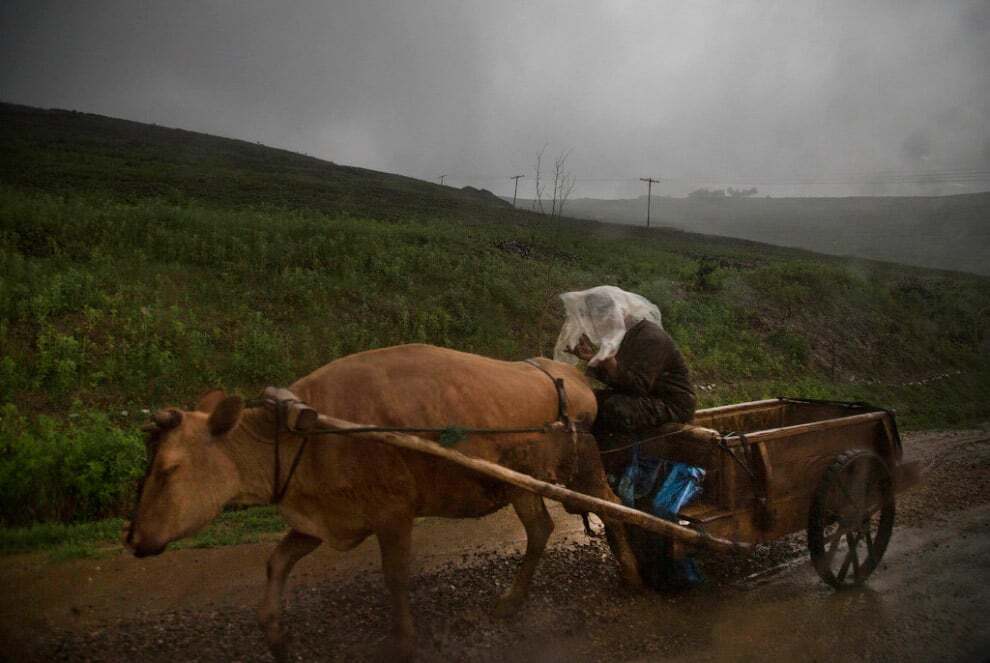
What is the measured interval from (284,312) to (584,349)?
10380mm

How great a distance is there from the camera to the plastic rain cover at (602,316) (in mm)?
5266

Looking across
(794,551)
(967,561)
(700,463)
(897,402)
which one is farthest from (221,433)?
(897,402)

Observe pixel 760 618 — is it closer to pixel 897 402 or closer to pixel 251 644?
pixel 251 644

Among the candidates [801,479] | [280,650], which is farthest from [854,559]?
[280,650]

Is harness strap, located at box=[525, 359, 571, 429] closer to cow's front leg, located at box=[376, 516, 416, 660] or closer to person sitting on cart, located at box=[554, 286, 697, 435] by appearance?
person sitting on cart, located at box=[554, 286, 697, 435]

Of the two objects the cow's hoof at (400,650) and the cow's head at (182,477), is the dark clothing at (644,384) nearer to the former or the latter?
the cow's hoof at (400,650)

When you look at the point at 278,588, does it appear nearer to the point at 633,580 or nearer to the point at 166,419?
the point at 166,419

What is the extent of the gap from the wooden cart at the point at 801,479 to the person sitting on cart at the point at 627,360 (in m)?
0.23

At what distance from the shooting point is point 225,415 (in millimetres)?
3777

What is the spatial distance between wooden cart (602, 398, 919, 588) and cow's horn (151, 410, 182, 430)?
3.06 m

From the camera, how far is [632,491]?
5488mm

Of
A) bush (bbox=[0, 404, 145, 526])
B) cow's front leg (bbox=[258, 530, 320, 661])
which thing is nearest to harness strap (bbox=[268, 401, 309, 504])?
cow's front leg (bbox=[258, 530, 320, 661])

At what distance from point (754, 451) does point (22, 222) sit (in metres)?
16.1

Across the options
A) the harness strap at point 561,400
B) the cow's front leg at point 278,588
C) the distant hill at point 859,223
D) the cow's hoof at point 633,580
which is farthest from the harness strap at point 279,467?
the distant hill at point 859,223
